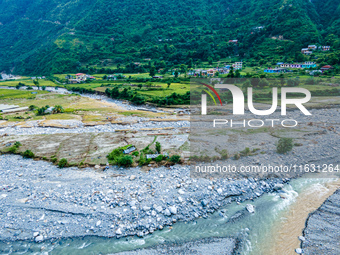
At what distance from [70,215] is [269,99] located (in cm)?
4183

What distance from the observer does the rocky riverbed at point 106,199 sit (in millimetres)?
13203

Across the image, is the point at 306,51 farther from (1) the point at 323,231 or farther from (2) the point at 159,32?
(1) the point at 323,231

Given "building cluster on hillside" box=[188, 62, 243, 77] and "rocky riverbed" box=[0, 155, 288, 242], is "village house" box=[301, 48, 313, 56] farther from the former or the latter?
"rocky riverbed" box=[0, 155, 288, 242]

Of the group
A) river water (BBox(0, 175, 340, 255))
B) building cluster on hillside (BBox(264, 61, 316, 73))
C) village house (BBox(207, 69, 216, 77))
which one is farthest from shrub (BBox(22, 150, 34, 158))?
building cluster on hillside (BBox(264, 61, 316, 73))

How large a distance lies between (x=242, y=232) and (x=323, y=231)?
187 inches

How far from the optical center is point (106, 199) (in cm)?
1519

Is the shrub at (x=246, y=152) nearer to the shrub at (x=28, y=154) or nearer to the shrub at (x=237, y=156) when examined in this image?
the shrub at (x=237, y=156)

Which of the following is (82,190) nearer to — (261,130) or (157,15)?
(261,130)

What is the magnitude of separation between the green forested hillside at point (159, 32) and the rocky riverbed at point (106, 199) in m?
67.7

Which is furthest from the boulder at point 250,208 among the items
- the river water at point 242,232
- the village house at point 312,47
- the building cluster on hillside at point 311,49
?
the village house at point 312,47

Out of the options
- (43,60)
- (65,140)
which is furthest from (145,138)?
(43,60)

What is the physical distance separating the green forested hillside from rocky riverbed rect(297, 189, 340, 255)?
66.7 m

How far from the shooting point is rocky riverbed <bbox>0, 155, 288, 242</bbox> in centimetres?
1320

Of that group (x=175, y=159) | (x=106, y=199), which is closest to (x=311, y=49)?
(x=175, y=159)
